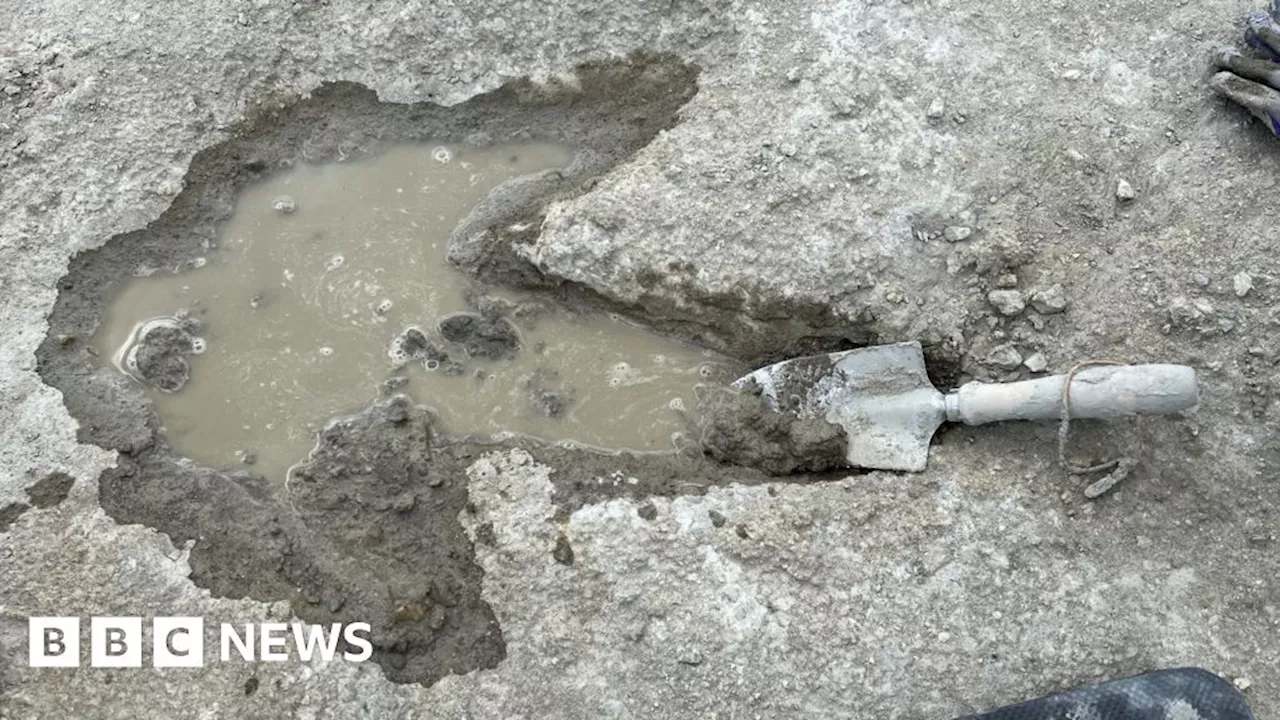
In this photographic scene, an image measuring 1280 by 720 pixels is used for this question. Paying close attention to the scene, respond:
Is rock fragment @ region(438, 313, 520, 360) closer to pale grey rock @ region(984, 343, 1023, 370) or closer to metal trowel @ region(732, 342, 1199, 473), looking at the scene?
metal trowel @ region(732, 342, 1199, 473)

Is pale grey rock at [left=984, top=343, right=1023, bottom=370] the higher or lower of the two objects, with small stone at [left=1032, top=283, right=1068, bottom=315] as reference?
lower

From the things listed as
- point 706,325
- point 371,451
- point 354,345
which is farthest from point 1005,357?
point 354,345

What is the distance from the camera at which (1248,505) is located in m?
3.52

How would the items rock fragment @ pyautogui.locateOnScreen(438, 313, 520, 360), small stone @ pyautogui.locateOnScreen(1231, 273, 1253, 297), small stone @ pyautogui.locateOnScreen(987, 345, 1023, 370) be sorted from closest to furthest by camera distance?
small stone @ pyautogui.locateOnScreen(1231, 273, 1253, 297) < small stone @ pyautogui.locateOnScreen(987, 345, 1023, 370) < rock fragment @ pyautogui.locateOnScreen(438, 313, 520, 360)

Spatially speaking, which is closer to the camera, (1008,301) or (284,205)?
(1008,301)

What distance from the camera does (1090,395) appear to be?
348 cm

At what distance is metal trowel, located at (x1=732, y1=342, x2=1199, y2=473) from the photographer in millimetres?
3428

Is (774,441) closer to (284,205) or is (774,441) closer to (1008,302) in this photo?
(1008,302)

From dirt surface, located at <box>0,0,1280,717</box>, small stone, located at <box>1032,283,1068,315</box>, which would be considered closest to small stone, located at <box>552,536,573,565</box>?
dirt surface, located at <box>0,0,1280,717</box>

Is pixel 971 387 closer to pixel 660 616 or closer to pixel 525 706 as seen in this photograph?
pixel 660 616

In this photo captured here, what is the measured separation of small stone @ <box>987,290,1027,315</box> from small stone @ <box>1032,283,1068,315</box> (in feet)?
0.16

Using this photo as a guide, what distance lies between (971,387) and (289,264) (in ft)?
9.86

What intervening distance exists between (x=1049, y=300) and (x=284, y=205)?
3.42 m

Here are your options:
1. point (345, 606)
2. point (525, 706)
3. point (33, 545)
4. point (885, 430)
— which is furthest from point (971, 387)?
point (33, 545)
